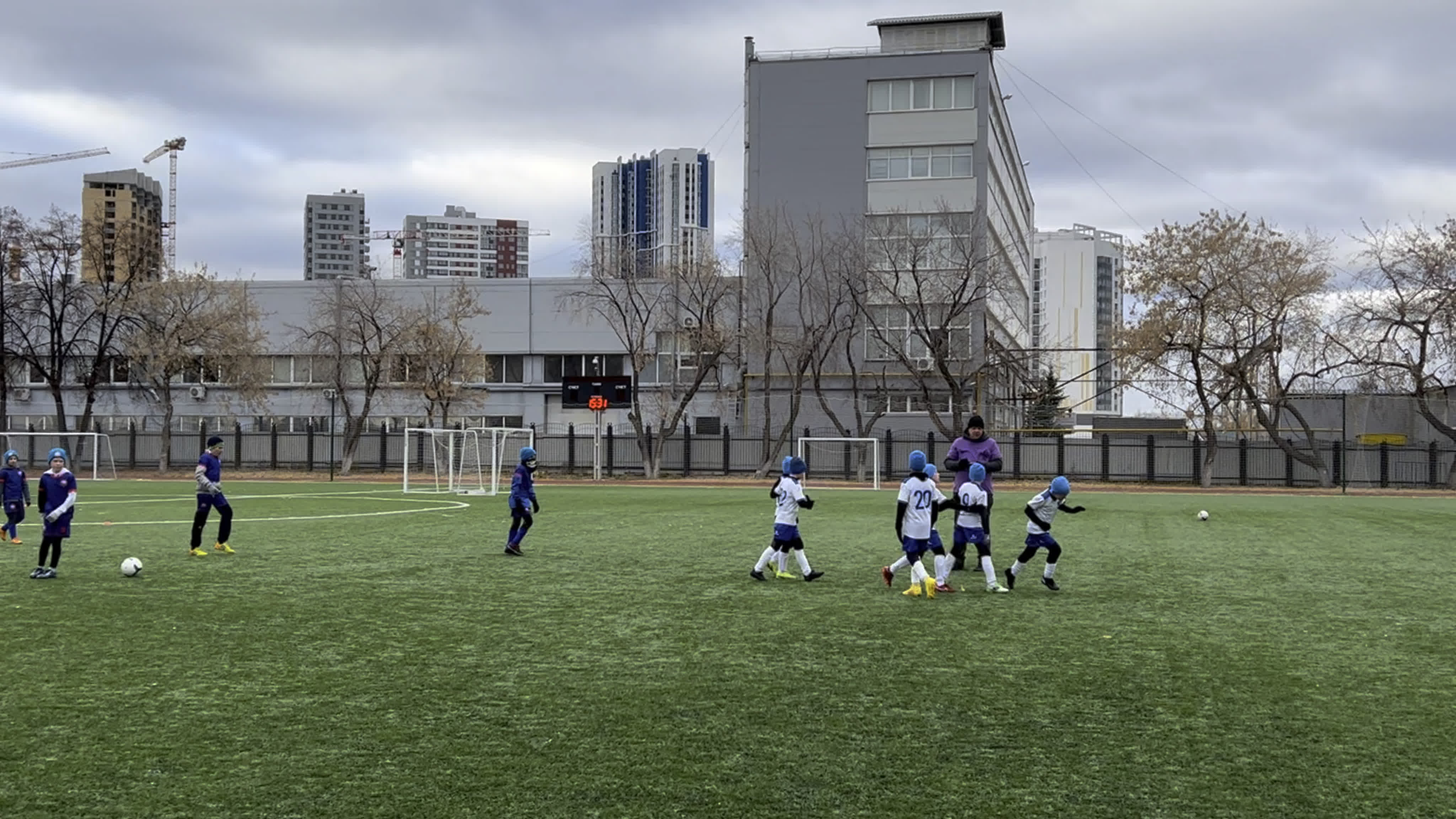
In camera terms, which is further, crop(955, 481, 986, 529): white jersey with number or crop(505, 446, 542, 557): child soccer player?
crop(505, 446, 542, 557): child soccer player

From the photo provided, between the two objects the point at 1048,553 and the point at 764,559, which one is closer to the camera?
the point at 1048,553

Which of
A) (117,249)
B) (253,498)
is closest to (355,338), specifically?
(117,249)

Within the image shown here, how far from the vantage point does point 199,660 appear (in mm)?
9336

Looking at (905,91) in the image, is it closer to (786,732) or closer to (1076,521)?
(1076,521)

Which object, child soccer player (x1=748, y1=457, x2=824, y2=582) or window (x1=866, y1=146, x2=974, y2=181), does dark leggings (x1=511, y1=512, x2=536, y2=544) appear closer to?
child soccer player (x1=748, y1=457, x2=824, y2=582)

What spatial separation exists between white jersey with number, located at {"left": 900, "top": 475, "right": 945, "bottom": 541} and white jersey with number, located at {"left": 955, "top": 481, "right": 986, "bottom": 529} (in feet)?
1.68

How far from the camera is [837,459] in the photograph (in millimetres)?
52844

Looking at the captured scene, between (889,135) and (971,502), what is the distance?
151 feet

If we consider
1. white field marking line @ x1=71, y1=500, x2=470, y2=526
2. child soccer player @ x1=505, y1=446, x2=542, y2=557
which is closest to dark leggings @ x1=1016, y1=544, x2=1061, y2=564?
child soccer player @ x1=505, y1=446, x2=542, y2=557

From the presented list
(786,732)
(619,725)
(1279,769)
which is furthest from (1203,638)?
(619,725)

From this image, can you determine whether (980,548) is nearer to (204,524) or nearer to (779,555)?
(779,555)

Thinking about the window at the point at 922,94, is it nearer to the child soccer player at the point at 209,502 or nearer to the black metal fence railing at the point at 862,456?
the black metal fence railing at the point at 862,456

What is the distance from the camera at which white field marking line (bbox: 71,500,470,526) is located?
23.1 m

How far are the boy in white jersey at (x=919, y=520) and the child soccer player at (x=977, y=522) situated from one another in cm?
32
